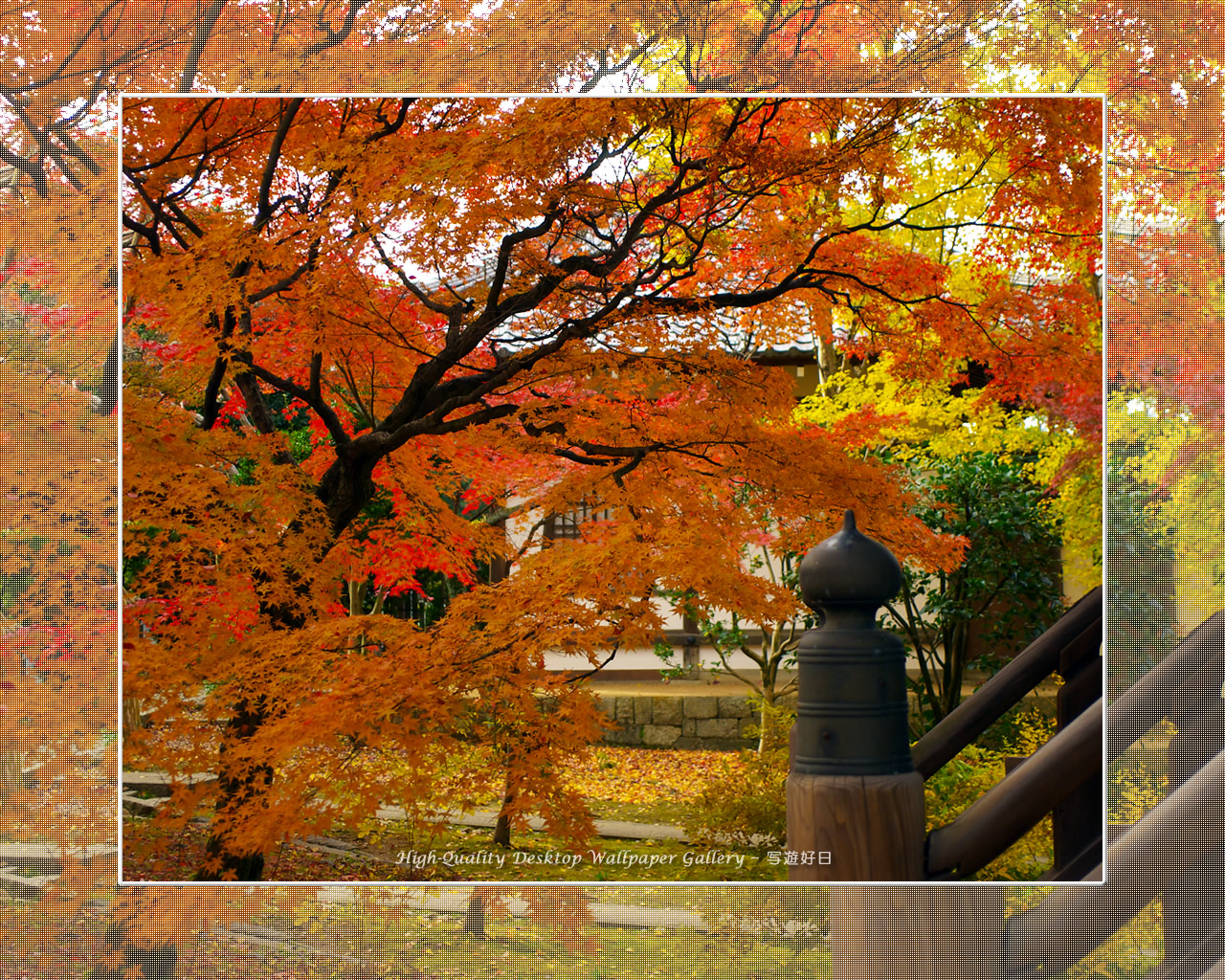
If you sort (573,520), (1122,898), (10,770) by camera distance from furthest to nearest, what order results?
(573,520), (10,770), (1122,898)

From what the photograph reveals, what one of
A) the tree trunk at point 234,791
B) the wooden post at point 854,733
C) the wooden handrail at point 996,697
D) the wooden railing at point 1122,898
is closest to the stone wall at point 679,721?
the wooden railing at point 1122,898

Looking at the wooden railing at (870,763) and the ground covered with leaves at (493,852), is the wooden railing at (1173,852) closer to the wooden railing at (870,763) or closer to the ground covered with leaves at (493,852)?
the wooden railing at (870,763)

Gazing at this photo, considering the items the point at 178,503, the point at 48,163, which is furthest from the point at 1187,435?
the point at 48,163

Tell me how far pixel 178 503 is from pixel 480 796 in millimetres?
1447

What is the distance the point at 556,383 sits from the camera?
3.58 m

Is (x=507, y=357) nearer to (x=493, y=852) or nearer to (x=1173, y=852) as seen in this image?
(x=493, y=852)

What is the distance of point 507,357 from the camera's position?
11.8ft

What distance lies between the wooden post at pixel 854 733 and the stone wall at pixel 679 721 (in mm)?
1649

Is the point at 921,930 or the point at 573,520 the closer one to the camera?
the point at 921,930

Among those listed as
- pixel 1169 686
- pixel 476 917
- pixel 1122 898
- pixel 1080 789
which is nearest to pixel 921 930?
pixel 1122 898

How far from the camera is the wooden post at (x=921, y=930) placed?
1.92 meters

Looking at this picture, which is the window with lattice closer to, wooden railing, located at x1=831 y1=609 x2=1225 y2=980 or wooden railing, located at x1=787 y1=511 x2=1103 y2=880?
wooden railing, located at x1=831 y1=609 x2=1225 y2=980

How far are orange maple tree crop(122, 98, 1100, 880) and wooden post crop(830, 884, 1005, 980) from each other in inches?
41.8

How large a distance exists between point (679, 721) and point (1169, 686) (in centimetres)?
163
